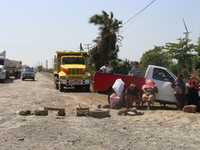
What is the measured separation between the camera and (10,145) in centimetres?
1288

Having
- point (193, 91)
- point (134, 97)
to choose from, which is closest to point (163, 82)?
point (134, 97)

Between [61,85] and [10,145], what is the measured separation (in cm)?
2717

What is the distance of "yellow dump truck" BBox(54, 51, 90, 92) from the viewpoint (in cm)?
3978

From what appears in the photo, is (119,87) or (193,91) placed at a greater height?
(119,87)

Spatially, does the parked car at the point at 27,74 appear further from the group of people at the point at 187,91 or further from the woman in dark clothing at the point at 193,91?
the woman in dark clothing at the point at 193,91

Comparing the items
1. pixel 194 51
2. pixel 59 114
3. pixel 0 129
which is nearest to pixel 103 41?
pixel 194 51

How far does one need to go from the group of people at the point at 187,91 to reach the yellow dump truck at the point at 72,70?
16545mm

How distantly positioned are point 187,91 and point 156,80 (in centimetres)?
202

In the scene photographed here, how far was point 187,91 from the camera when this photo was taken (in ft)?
75.2

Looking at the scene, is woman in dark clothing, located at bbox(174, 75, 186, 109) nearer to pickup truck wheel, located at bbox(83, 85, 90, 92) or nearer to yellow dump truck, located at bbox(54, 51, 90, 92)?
yellow dump truck, located at bbox(54, 51, 90, 92)

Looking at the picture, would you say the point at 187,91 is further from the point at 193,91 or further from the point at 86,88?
the point at 86,88

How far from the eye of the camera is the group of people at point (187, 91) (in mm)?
22703

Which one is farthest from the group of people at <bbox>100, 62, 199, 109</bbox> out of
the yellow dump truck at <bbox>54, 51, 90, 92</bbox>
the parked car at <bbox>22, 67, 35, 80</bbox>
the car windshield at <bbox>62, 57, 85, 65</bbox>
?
the parked car at <bbox>22, 67, 35, 80</bbox>

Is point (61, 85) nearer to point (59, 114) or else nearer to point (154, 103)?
point (154, 103)
